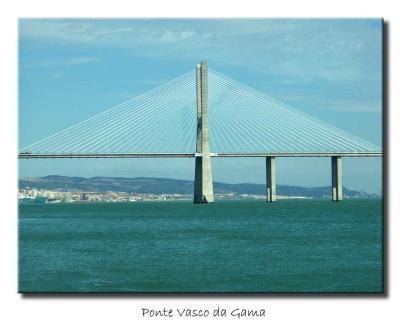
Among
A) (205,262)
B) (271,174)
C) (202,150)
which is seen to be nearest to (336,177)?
(271,174)

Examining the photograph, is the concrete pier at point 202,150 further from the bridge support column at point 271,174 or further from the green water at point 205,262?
the green water at point 205,262

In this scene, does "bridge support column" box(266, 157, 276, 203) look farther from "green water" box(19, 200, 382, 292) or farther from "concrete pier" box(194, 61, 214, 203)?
"green water" box(19, 200, 382, 292)

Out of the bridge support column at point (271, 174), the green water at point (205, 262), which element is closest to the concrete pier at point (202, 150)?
the bridge support column at point (271, 174)

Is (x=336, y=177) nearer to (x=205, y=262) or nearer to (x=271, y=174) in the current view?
(x=271, y=174)
